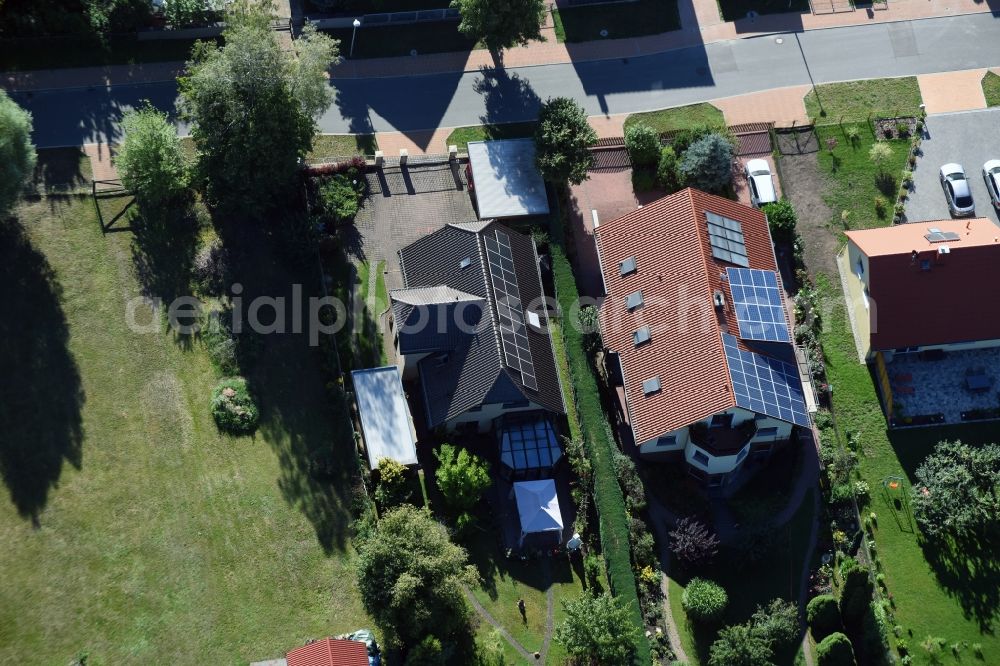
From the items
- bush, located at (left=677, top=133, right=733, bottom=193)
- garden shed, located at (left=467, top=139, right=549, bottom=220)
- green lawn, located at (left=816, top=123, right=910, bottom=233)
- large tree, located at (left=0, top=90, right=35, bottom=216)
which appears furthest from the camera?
green lawn, located at (left=816, top=123, right=910, bottom=233)

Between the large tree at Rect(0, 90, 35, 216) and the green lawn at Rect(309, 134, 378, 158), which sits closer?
the large tree at Rect(0, 90, 35, 216)

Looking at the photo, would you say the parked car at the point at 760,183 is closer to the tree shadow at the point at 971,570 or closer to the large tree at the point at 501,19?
the large tree at the point at 501,19

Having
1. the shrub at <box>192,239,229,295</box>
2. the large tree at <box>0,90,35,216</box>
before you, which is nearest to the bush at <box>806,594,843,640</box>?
the shrub at <box>192,239,229,295</box>

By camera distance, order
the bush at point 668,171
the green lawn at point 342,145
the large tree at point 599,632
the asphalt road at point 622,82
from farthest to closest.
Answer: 1. the bush at point 668,171
2. the green lawn at point 342,145
3. the asphalt road at point 622,82
4. the large tree at point 599,632

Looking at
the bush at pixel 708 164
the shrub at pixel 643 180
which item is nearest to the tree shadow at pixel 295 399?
the shrub at pixel 643 180

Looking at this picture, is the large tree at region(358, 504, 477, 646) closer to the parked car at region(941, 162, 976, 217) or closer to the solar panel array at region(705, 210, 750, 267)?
the solar panel array at region(705, 210, 750, 267)

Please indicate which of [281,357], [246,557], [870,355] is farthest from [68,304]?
[870,355]

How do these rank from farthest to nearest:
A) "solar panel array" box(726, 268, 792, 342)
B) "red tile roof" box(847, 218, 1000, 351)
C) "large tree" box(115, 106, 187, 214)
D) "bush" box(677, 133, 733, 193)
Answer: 1. "bush" box(677, 133, 733, 193)
2. "red tile roof" box(847, 218, 1000, 351)
3. "large tree" box(115, 106, 187, 214)
4. "solar panel array" box(726, 268, 792, 342)
